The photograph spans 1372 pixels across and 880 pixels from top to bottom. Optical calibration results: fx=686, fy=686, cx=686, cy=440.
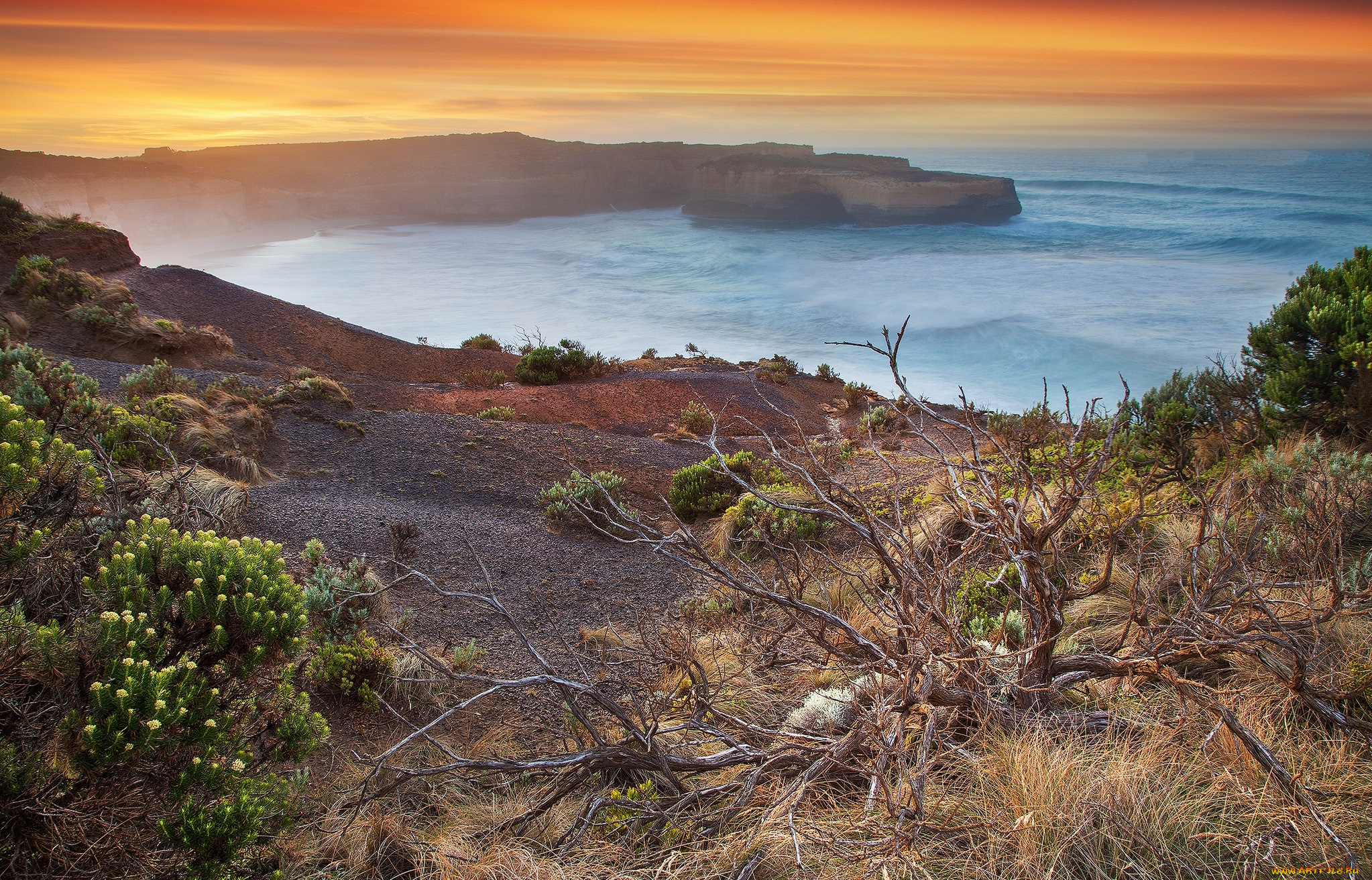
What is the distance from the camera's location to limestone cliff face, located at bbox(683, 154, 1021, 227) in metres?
65.9

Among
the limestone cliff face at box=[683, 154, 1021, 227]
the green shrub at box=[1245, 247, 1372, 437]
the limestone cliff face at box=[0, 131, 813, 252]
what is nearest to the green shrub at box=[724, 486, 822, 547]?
the green shrub at box=[1245, 247, 1372, 437]

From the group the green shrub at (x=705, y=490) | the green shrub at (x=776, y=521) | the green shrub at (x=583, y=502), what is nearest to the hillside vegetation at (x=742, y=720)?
the green shrub at (x=776, y=521)

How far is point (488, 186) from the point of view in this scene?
3226 inches

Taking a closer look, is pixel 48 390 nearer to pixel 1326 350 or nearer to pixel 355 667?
pixel 355 667

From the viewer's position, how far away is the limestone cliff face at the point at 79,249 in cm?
1580

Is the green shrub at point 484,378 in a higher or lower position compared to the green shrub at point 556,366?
lower

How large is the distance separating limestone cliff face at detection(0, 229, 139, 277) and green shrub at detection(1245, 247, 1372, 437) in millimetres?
22064

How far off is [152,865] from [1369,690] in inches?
177

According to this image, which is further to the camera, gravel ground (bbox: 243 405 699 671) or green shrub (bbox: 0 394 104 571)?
gravel ground (bbox: 243 405 699 671)

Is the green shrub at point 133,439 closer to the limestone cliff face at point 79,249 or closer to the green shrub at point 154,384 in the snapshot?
the green shrub at point 154,384

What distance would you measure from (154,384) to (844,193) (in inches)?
2781

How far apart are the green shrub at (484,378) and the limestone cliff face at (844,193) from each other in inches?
2347

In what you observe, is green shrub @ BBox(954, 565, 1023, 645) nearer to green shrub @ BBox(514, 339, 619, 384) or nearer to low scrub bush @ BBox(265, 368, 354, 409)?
low scrub bush @ BBox(265, 368, 354, 409)

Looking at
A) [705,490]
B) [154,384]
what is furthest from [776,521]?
[154,384]
